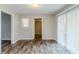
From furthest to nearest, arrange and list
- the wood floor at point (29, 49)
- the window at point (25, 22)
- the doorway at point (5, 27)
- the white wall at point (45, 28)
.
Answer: the window at point (25, 22) → the white wall at point (45, 28) → the doorway at point (5, 27) → the wood floor at point (29, 49)

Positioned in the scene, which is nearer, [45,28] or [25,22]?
[45,28]

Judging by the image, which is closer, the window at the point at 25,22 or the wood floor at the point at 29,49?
the wood floor at the point at 29,49

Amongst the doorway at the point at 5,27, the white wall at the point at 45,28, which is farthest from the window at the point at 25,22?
the doorway at the point at 5,27

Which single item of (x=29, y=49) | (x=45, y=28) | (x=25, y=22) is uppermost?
(x=25, y=22)

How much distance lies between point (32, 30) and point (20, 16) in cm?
137

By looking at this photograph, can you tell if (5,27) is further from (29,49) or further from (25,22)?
(29,49)

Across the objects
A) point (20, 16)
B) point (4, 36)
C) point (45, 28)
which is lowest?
point (4, 36)

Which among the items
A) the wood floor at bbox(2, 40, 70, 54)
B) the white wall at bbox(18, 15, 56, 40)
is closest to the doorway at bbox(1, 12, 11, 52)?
the white wall at bbox(18, 15, 56, 40)

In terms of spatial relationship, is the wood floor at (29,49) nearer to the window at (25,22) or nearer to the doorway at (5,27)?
the doorway at (5,27)

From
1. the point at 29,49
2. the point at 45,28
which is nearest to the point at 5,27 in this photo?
the point at 45,28
